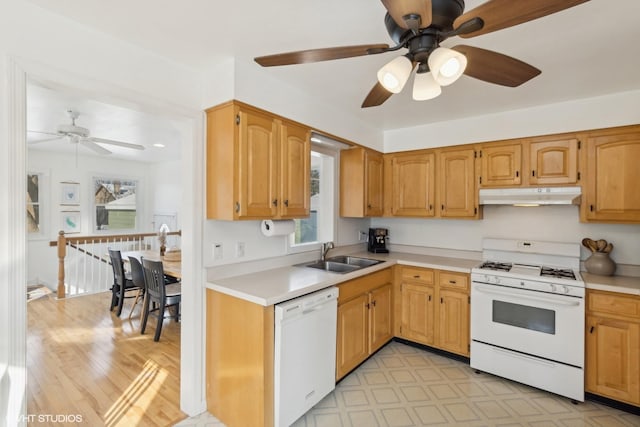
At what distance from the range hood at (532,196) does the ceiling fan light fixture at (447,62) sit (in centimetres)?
205

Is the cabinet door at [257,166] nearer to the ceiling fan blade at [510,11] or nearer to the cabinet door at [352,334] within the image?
the cabinet door at [352,334]

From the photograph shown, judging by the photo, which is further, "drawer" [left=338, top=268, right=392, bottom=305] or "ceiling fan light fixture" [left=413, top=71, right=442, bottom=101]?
"drawer" [left=338, top=268, right=392, bottom=305]

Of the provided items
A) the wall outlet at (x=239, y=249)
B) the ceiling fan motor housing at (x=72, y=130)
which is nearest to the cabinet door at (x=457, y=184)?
the wall outlet at (x=239, y=249)

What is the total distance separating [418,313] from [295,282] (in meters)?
1.57

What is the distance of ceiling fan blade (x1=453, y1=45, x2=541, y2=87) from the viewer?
129 cm

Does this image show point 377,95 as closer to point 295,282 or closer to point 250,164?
point 250,164

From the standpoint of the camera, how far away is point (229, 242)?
91.7 inches

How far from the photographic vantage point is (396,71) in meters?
1.26

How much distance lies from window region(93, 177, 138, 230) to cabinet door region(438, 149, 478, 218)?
6.47 meters

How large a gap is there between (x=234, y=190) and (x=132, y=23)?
104 cm

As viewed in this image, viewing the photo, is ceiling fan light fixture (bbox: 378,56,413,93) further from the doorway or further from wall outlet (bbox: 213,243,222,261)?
wall outlet (bbox: 213,243,222,261)

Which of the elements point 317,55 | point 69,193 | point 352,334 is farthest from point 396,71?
point 69,193

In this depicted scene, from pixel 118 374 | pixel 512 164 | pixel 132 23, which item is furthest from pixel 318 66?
pixel 118 374

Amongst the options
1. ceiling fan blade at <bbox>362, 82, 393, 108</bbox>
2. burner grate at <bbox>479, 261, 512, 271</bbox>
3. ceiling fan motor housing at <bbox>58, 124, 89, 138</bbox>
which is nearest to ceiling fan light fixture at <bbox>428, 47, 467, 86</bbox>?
ceiling fan blade at <bbox>362, 82, 393, 108</bbox>
